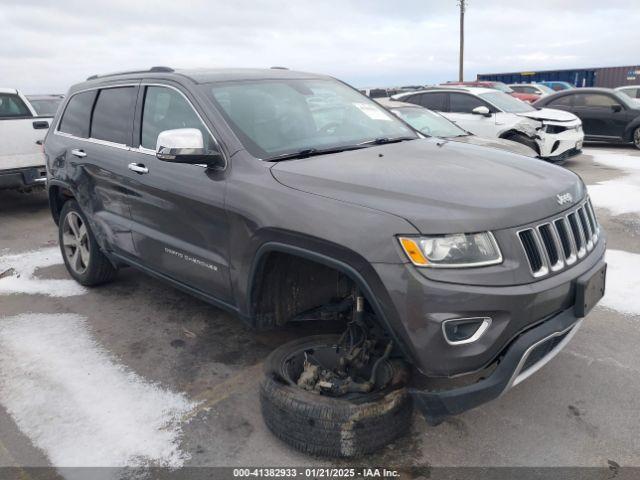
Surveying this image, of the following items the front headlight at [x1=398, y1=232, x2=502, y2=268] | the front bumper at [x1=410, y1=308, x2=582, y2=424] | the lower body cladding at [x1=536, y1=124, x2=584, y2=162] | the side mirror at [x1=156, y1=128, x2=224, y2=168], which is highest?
the side mirror at [x1=156, y1=128, x2=224, y2=168]

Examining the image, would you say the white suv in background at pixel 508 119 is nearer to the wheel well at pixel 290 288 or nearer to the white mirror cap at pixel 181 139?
the wheel well at pixel 290 288

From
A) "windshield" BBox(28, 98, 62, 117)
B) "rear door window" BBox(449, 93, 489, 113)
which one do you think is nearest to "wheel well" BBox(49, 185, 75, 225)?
"windshield" BBox(28, 98, 62, 117)

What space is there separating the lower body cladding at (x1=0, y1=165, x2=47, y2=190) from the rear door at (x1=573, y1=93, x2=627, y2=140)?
11.5 metres

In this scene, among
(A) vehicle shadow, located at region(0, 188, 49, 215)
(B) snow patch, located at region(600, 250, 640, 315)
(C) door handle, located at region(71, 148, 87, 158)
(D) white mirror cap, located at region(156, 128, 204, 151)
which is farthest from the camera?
(A) vehicle shadow, located at region(0, 188, 49, 215)

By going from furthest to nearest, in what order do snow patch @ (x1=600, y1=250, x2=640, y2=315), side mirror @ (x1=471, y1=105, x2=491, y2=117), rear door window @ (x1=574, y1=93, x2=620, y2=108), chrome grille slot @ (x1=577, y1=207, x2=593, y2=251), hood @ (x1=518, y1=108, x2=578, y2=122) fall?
rear door window @ (x1=574, y1=93, x2=620, y2=108) < hood @ (x1=518, y1=108, x2=578, y2=122) < side mirror @ (x1=471, y1=105, x2=491, y2=117) < snow patch @ (x1=600, y1=250, x2=640, y2=315) < chrome grille slot @ (x1=577, y1=207, x2=593, y2=251)

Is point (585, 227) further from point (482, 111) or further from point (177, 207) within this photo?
point (482, 111)

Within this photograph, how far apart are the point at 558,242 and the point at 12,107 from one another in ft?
26.8

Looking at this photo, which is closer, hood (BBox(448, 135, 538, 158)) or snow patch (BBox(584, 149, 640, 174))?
hood (BBox(448, 135, 538, 158))

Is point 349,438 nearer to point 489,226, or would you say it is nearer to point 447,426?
point 447,426

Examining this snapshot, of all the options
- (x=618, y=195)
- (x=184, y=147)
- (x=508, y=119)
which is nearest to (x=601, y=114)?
(x=508, y=119)

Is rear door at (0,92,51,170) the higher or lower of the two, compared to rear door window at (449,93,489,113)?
higher

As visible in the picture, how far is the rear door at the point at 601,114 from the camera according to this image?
12.8m

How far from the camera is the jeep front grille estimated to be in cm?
242

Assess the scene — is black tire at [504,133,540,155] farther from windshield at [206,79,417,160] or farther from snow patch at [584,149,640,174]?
windshield at [206,79,417,160]
